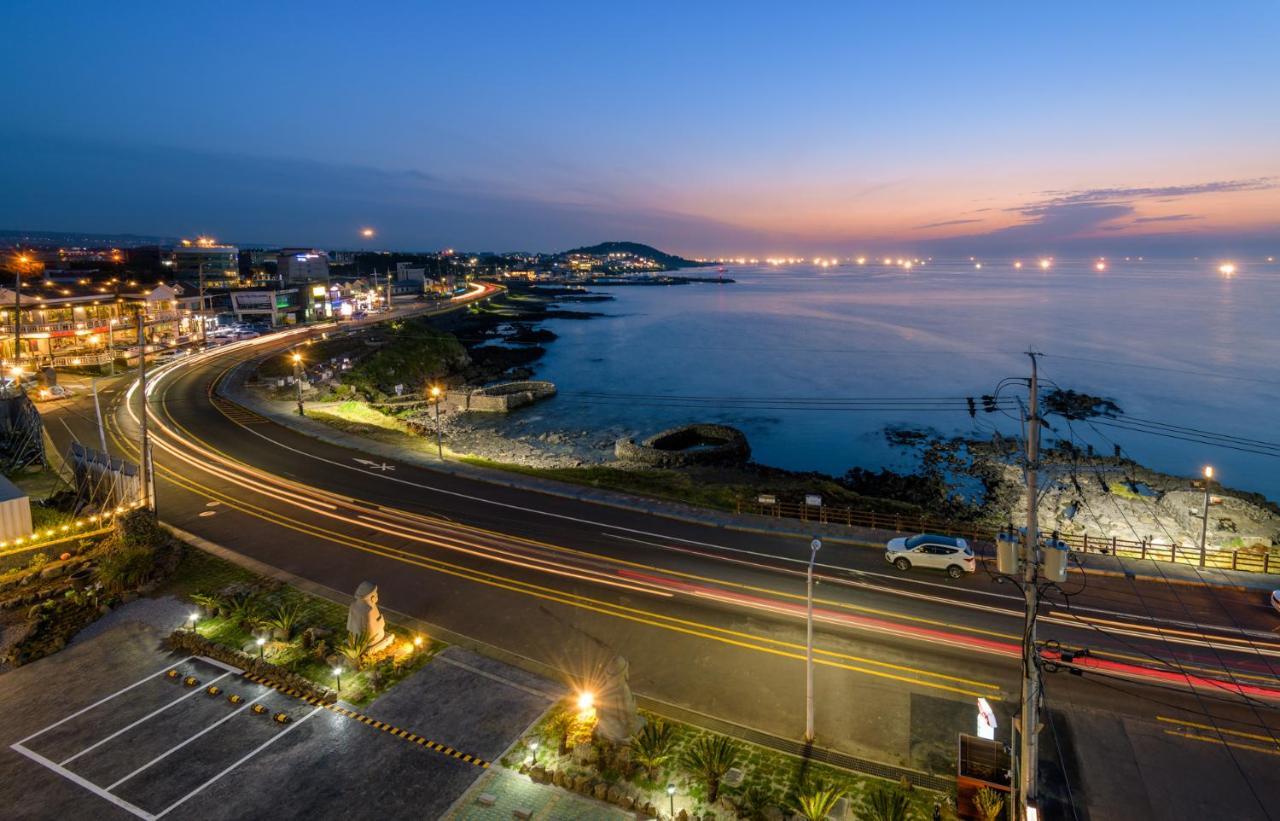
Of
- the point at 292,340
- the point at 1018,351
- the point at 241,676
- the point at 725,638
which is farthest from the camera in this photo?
the point at 1018,351

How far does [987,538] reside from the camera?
93.3 ft

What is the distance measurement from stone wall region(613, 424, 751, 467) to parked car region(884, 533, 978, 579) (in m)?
25.3

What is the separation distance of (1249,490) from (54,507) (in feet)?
239

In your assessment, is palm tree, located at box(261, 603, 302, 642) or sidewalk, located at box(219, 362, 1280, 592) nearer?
palm tree, located at box(261, 603, 302, 642)

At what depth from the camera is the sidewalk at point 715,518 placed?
23.6 m

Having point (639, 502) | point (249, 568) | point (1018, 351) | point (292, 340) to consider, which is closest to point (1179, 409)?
point (1018, 351)

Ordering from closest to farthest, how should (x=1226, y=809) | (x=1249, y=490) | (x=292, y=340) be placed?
(x=1226, y=809)
(x=1249, y=490)
(x=292, y=340)

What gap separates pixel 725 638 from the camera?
766 inches

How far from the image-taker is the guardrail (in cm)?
2528

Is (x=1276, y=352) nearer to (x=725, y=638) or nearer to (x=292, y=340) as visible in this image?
(x=725, y=638)

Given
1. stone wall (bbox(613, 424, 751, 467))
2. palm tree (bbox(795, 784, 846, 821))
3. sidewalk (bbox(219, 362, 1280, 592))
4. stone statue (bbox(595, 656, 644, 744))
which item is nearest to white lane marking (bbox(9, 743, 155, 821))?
stone statue (bbox(595, 656, 644, 744))

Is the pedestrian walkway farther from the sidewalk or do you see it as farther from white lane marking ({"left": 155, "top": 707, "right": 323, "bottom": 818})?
the sidewalk

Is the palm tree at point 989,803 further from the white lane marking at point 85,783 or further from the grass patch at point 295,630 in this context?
the white lane marking at point 85,783

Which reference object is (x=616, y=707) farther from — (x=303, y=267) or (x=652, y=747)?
(x=303, y=267)
